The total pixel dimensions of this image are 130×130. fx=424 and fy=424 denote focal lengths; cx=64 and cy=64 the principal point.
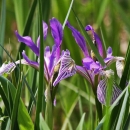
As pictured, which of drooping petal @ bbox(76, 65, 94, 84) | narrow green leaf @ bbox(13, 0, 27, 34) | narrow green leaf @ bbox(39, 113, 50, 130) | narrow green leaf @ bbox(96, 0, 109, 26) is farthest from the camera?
narrow green leaf @ bbox(96, 0, 109, 26)

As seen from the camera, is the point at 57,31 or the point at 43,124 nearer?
the point at 43,124

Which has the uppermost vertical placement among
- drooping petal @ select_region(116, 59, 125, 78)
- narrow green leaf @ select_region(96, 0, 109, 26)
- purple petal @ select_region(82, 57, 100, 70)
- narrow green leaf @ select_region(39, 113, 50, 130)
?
narrow green leaf @ select_region(96, 0, 109, 26)

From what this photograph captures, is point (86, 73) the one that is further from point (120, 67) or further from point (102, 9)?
point (102, 9)

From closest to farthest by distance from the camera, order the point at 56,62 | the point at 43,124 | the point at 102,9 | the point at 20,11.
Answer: the point at 43,124 → the point at 56,62 → the point at 20,11 → the point at 102,9

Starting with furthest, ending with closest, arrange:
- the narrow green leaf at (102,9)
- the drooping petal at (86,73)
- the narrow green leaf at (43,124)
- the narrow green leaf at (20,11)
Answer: the narrow green leaf at (102,9)
the narrow green leaf at (20,11)
the drooping petal at (86,73)
the narrow green leaf at (43,124)

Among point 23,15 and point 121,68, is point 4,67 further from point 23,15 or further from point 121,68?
point 23,15

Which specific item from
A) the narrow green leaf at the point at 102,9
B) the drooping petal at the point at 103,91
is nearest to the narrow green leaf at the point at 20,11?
the narrow green leaf at the point at 102,9

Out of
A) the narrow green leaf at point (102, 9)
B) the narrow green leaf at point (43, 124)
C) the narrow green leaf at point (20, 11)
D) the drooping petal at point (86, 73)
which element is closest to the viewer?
the narrow green leaf at point (43, 124)

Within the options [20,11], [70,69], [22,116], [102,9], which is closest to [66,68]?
[70,69]

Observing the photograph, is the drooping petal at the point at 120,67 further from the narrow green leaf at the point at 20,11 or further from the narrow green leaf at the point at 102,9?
the narrow green leaf at the point at 102,9

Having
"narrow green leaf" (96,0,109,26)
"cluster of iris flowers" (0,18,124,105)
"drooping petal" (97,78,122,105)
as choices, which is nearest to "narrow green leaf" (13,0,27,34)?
"narrow green leaf" (96,0,109,26)

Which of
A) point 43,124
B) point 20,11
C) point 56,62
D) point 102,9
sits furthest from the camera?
point 102,9

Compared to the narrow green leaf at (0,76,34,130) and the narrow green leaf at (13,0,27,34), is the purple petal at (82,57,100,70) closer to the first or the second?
the narrow green leaf at (0,76,34,130)

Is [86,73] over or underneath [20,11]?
underneath
